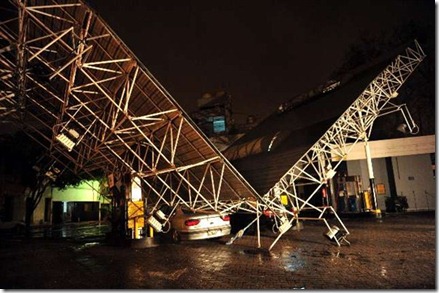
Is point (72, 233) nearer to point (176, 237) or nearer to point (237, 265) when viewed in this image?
Answer: point (176, 237)

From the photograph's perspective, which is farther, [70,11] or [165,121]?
[165,121]

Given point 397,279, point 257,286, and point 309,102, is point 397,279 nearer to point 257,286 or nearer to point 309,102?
point 257,286

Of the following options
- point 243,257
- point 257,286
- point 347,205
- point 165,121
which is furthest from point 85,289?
point 347,205

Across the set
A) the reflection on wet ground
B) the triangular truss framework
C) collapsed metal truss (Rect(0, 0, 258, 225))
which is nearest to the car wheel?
the triangular truss framework

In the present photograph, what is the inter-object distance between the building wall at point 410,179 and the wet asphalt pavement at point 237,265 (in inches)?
487

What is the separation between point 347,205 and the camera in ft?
74.7

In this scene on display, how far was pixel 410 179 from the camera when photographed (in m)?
23.0

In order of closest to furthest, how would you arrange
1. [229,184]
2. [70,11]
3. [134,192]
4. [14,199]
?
[70,11] < [229,184] < [134,192] < [14,199]

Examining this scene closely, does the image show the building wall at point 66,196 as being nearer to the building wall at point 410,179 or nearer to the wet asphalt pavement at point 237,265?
the wet asphalt pavement at point 237,265

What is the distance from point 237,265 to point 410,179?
809 inches

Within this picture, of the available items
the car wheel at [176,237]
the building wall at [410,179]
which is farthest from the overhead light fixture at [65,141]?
the building wall at [410,179]

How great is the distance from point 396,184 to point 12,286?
2440 cm

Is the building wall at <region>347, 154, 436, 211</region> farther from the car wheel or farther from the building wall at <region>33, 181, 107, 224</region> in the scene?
the building wall at <region>33, 181, 107, 224</region>

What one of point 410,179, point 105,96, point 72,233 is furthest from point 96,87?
point 410,179
